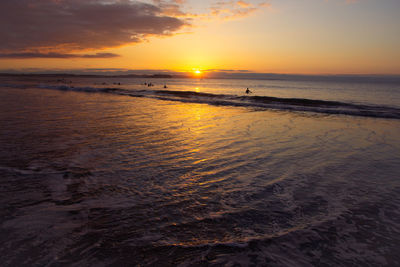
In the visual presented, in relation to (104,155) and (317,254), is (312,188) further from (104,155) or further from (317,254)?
(104,155)

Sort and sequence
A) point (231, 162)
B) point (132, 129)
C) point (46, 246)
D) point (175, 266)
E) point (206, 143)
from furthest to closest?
1. point (132, 129)
2. point (206, 143)
3. point (231, 162)
4. point (46, 246)
5. point (175, 266)

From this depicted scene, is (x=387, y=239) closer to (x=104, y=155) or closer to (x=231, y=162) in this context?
(x=231, y=162)

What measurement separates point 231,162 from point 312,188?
7.73 ft

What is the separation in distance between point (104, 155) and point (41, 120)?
7.96 m

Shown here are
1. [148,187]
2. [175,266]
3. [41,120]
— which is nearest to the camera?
[175,266]

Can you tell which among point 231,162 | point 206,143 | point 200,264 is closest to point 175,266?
point 200,264

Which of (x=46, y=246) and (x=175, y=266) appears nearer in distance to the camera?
(x=175, y=266)

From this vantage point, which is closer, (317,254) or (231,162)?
(317,254)

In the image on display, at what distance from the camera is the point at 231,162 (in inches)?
283

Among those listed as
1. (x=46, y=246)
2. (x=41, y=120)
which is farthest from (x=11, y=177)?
(x=41, y=120)

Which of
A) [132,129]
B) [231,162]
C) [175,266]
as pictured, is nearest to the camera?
[175,266]

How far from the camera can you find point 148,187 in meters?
5.33

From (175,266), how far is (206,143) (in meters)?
6.46

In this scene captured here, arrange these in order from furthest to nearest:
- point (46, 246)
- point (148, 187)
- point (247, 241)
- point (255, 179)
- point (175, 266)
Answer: point (255, 179) < point (148, 187) < point (247, 241) < point (46, 246) < point (175, 266)
